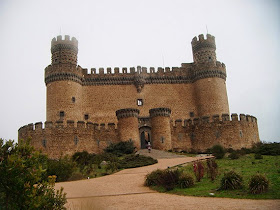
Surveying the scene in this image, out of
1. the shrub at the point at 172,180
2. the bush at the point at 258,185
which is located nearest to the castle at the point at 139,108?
the shrub at the point at 172,180

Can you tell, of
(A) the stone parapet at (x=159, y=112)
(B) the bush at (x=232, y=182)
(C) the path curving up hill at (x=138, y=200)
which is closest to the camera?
(C) the path curving up hill at (x=138, y=200)

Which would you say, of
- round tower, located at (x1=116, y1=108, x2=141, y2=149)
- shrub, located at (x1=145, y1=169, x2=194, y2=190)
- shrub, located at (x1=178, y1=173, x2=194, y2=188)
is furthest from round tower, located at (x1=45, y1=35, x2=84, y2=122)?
shrub, located at (x1=178, y1=173, x2=194, y2=188)

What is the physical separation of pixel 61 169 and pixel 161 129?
15272mm

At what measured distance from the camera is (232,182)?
12.2 m

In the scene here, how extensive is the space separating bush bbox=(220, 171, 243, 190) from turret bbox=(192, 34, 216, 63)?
30210 mm

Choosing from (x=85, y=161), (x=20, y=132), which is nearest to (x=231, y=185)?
(x=85, y=161)

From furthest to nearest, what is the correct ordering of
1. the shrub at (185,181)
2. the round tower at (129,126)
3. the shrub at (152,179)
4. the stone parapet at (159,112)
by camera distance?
the stone parapet at (159,112)
the round tower at (129,126)
the shrub at (152,179)
the shrub at (185,181)

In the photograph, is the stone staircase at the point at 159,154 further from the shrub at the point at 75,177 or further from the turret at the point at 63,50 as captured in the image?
the turret at the point at 63,50

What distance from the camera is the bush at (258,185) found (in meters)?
11.2

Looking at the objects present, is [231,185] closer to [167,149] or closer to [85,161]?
[85,161]

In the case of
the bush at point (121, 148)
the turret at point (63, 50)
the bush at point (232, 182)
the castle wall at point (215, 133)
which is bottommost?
the bush at point (232, 182)

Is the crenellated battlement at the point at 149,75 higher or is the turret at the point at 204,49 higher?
the turret at the point at 204,49

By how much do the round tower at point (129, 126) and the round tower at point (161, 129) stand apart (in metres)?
1.67

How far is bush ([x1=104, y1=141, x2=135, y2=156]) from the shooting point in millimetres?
29234
